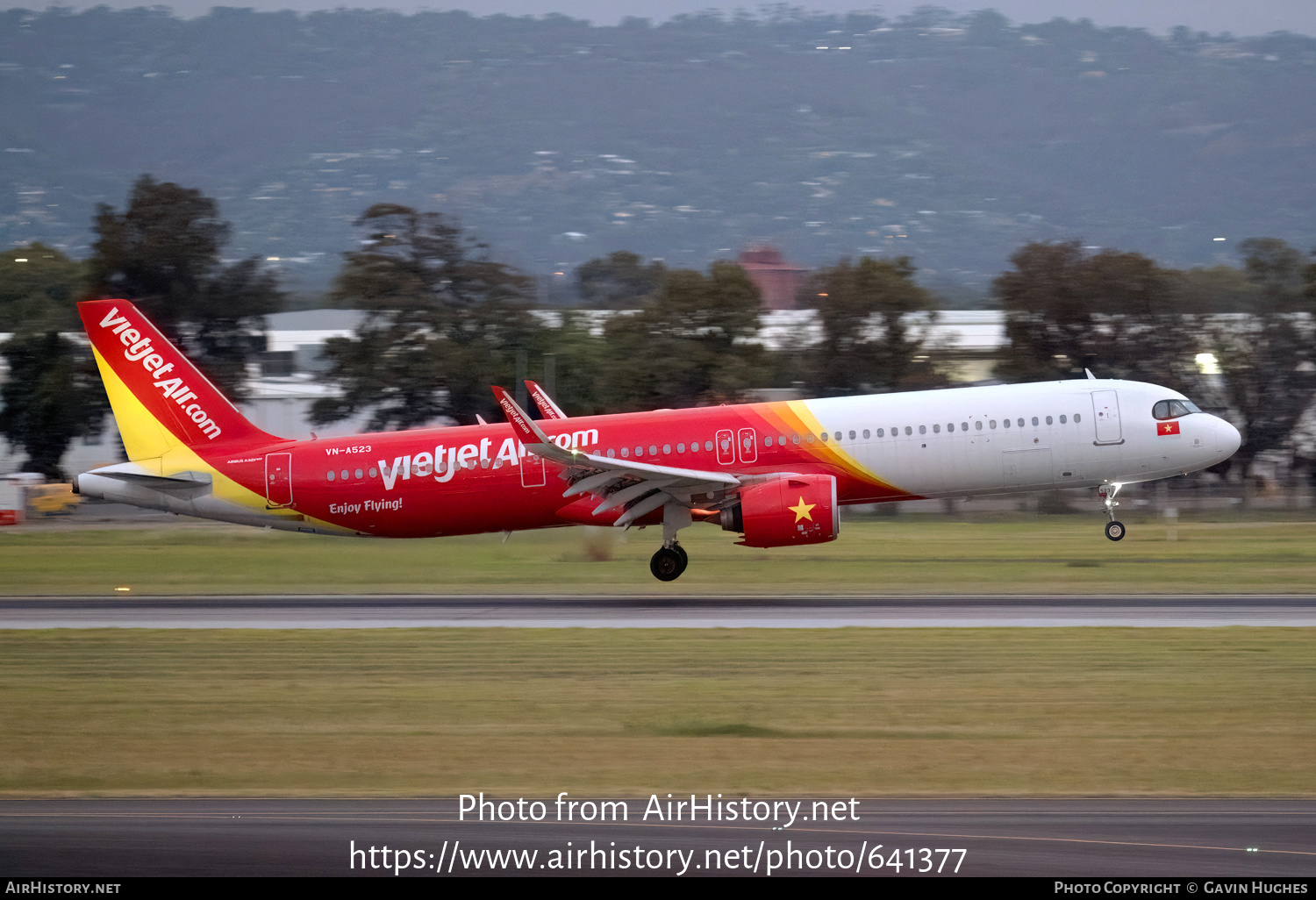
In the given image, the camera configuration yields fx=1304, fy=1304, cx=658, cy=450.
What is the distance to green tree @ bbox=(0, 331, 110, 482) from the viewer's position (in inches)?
2322

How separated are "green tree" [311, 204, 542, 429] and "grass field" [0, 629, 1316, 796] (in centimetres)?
3578

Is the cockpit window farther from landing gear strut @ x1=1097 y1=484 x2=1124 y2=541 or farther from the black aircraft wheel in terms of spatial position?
the black aircraft wheel

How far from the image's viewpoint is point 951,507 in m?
44.3

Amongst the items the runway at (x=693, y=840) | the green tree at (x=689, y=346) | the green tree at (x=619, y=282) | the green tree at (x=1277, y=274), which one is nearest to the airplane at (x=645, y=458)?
the runway at (x=693, y=840)

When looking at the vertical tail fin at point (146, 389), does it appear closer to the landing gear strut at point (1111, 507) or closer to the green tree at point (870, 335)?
the landing gear strut at point (1111, 507)

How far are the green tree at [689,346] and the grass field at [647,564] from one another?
18.7 metres

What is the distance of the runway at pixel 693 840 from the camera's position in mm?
9297

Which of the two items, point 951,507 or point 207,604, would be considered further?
point 951,507

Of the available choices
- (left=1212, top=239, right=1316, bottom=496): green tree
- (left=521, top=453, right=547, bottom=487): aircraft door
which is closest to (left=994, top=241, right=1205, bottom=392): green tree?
(left=1212, top=239, right=1316, bottom=496): green tree

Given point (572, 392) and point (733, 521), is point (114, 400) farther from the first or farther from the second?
point (572, 392)

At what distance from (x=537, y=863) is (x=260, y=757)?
4.92 meters

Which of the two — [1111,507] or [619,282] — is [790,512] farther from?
[619,282]

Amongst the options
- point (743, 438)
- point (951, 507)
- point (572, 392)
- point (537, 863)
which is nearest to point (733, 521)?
point (743, 438)
